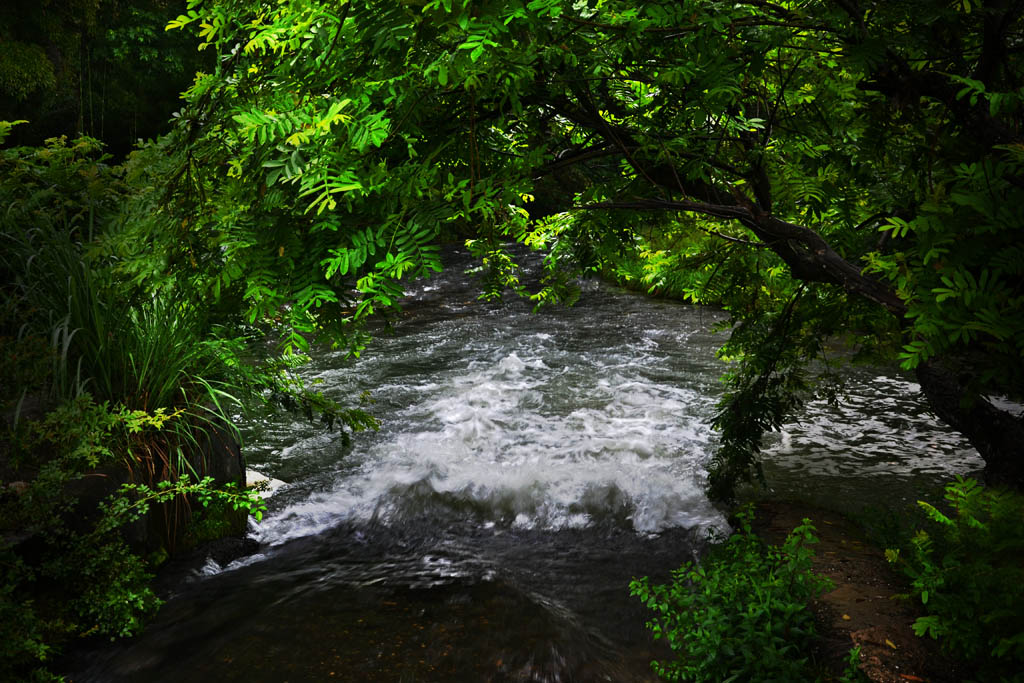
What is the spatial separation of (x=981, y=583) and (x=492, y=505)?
12.8ft

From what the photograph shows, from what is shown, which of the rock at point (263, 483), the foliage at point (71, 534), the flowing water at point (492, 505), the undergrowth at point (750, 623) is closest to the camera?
the undergrowth at point (750, 623)

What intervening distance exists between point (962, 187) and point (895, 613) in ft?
7.03

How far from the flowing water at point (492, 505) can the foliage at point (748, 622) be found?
Result: 0.70m

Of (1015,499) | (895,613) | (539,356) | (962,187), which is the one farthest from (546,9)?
(539,356)

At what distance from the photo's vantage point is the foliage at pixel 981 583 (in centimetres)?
249

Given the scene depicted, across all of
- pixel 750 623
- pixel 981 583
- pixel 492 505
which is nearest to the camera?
pixel 981 583

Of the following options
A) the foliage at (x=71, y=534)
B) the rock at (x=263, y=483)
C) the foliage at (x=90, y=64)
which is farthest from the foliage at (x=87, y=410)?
the foliage at (x=90, y=64)

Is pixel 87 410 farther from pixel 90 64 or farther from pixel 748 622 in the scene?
pixel 90 64

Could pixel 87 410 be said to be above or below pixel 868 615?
above

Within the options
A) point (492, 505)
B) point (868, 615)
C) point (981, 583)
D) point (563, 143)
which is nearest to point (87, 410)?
point (563, 143)

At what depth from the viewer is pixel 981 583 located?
2.59 meters

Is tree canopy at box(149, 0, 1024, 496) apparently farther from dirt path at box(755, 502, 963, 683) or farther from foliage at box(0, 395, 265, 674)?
foliage at box(0, 395, 265, 674)

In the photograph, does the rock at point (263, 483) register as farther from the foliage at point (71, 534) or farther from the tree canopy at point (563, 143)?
the tree canopy at point (563, 143)

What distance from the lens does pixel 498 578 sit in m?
4.68
